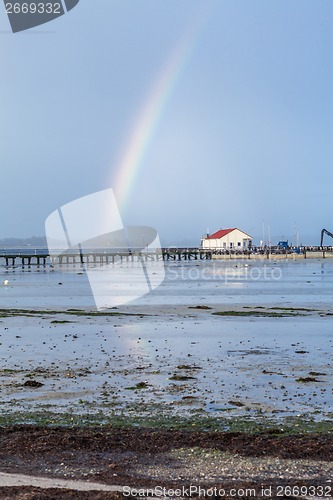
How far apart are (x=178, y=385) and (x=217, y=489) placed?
6919 mm

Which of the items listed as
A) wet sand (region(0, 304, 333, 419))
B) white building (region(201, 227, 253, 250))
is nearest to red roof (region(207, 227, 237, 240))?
white building (region(201, 227, 253, 250))

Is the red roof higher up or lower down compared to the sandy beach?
higher up

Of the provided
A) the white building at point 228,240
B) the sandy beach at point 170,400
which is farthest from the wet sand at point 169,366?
the white building at point 228,240

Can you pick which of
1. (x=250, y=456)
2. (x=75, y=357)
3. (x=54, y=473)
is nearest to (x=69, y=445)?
(x=54, y=473)

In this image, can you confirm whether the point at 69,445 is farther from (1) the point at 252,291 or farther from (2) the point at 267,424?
(1) the point at 252,291

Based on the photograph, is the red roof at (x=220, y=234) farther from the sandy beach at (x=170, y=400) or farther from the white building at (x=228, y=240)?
the sandy beach at (x=170, y=400)

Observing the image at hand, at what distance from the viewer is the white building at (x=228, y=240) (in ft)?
600

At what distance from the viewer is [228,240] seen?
602 feet

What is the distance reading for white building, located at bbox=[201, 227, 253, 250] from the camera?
7195 inches

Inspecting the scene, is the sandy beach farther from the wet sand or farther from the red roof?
the red roof

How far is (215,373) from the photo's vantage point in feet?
53.9

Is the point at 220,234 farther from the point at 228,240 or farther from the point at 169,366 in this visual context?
the point at 169,366

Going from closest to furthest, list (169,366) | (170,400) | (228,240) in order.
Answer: (170,400) → (169,366) → (228,240)

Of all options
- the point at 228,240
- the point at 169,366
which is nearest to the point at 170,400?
the point at 169,366
